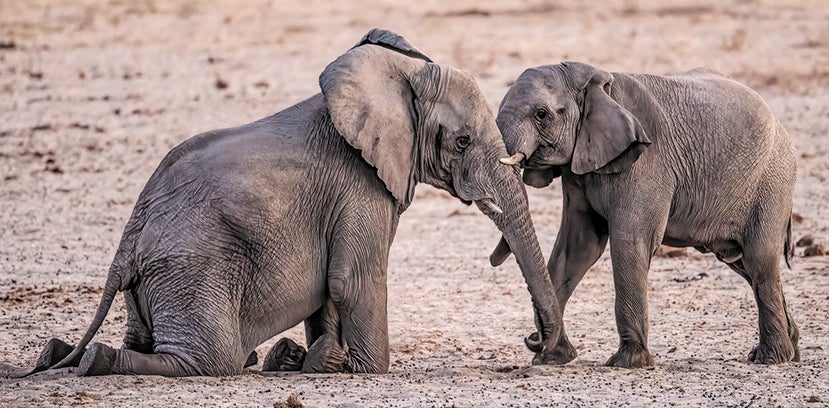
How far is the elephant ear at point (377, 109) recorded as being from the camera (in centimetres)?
848

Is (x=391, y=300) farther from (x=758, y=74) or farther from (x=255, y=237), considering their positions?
(x=758, y=74)

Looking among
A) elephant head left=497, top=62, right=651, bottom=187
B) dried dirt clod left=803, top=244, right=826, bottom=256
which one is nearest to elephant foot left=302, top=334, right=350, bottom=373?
elephant head left=497, top=62, right=651, bottom=187

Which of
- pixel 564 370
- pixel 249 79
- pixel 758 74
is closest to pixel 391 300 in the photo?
pixel 564 370

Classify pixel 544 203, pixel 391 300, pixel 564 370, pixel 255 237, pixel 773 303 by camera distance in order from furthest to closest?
1. pixel 544 203
2. pixel 391 300
3. pixel 773 303
4. pixel 564 370
5. pixel 255 237

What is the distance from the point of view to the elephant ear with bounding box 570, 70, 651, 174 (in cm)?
905

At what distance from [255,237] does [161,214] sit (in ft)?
1.54

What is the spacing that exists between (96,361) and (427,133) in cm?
199

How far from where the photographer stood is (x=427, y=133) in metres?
8.75

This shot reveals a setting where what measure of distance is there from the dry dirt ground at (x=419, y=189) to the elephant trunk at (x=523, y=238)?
0.34 meters

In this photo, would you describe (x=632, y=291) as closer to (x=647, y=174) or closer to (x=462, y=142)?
(x=647, y=174)

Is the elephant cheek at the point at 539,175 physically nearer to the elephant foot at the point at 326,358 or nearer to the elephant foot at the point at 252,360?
the elephant foot at the point at 326,358

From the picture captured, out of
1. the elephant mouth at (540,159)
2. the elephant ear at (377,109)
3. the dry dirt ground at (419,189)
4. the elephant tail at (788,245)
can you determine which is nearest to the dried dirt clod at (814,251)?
the dry dirt ground at (419,189)

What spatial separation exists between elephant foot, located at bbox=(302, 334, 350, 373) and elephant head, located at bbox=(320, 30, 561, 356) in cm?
79

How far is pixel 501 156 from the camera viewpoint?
346 inches
